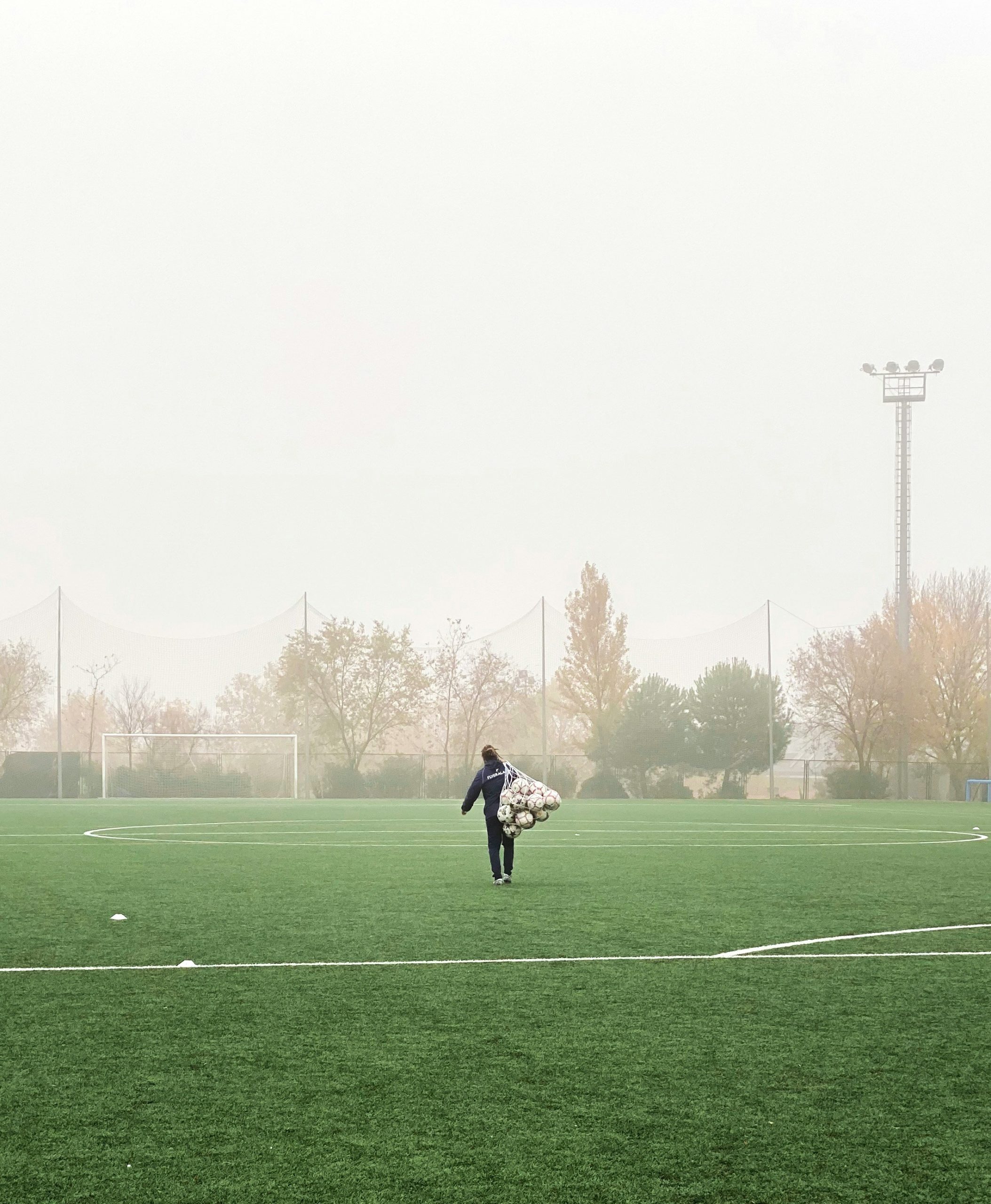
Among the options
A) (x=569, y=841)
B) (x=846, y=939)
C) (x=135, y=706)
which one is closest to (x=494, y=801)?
(x=846, y=939)

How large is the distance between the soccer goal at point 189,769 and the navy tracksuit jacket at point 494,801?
115 feet

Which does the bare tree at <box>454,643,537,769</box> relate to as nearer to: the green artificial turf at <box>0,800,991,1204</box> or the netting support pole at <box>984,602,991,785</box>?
the netting support pole at <box>984,602,991,785</box>

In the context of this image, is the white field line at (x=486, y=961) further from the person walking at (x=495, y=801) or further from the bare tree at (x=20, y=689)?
the bare tree at (x=20, y=689)

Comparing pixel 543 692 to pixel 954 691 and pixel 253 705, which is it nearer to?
pixel 253 705

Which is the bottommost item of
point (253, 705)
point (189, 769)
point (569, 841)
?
point (189, 769)

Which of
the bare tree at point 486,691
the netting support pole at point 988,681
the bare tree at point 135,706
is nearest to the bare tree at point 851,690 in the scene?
the netting support pole at point 988,681

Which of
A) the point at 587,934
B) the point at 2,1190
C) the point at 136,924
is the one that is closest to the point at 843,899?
the point at 587,934

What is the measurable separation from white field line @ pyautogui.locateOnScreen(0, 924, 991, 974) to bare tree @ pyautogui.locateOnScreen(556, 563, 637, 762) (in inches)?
1763

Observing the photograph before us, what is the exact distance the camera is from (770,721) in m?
49.9

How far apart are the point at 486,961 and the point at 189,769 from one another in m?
42.3

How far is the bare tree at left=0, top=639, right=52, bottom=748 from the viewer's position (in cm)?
5112

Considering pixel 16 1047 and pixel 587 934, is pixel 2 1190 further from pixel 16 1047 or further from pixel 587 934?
pixel 587 934

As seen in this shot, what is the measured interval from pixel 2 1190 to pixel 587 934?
6331 millimetres

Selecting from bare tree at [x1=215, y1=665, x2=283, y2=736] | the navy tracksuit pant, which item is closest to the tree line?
bare tree at [x1=215, y1=665, x2=283, y2=736]
